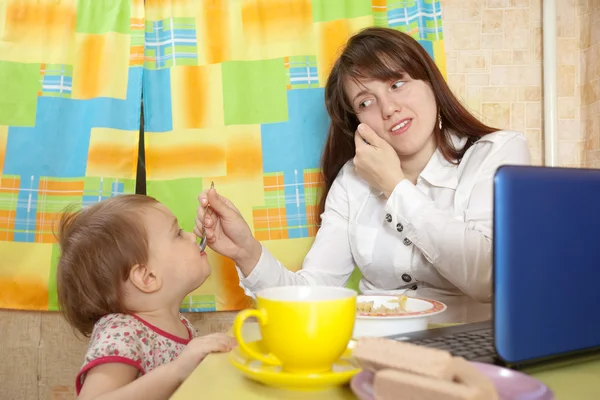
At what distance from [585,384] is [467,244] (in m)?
0.57

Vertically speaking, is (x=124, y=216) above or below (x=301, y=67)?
below

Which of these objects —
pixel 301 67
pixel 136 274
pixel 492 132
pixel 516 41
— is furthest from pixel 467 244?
pixel 516 41

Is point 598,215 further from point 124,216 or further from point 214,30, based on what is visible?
point 214,30

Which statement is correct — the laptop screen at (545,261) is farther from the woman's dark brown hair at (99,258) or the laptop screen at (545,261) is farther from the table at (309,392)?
the woman's dark brown hair at (99,258)

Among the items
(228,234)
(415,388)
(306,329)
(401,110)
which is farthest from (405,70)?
(415,388)

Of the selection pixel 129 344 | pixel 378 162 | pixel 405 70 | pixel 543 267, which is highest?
pixel 405 70

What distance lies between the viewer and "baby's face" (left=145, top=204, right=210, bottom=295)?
3.60 ft

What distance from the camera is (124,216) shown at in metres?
1.10

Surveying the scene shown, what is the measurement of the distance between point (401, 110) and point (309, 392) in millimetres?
942

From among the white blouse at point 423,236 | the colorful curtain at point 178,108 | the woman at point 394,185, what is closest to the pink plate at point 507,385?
the white blouse at point 423,236

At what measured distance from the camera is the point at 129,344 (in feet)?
3.14

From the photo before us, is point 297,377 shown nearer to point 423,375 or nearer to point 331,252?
point 423,375

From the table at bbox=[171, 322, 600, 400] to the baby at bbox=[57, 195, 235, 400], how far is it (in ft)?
1.36

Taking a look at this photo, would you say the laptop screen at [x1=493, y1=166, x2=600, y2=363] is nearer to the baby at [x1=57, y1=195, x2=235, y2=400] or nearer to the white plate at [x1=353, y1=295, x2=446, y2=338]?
the white plate at [x1=353, y1=295, x2=446, y2=338]
